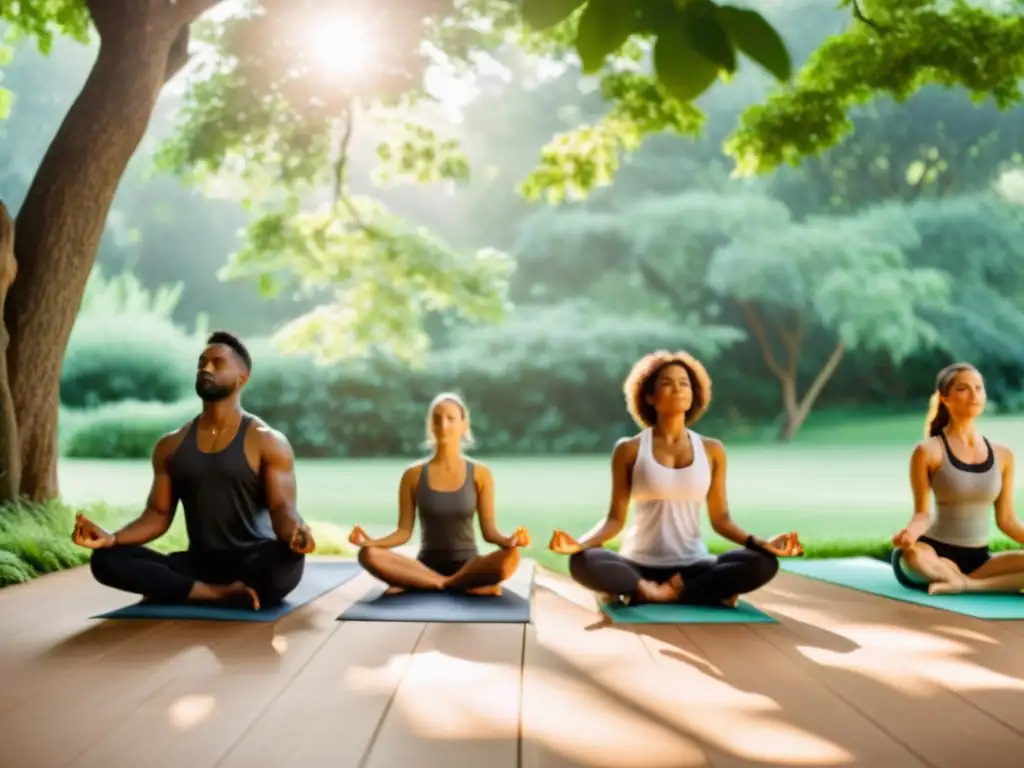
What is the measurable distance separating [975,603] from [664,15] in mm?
3450

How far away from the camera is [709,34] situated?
42.4 inches

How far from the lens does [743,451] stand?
49.4 feet

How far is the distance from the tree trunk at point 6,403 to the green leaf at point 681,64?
15.9 ft

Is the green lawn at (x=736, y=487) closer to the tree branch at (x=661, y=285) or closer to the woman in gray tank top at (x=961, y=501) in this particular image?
the woman in gray tank top at (x=961, y=501)

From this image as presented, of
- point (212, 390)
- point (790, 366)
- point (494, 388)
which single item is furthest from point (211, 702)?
point (790, 366)

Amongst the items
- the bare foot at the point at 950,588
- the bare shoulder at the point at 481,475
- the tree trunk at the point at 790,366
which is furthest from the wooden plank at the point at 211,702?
the tree trunk at the point at 790,366

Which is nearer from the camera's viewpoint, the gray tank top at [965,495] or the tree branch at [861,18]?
the tree branch at [861,18]

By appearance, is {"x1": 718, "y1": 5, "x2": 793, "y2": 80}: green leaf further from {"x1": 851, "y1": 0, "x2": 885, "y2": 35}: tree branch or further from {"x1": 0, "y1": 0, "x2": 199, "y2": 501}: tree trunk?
{"x1": 0, "y1": 0, "x2": 199, "y2": 501}: tree trunk

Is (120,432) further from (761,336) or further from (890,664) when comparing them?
(890,664)

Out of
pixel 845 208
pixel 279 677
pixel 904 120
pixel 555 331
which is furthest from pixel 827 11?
pixel 279 677

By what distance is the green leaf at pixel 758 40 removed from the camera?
1.05 meters

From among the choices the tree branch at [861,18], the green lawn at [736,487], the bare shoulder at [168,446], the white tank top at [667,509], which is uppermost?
the tree branch at [861,18]

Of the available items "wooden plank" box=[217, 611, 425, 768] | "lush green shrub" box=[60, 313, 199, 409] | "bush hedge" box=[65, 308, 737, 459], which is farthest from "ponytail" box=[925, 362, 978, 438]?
"lush green shrub" box=[60, 313, 199, 409]

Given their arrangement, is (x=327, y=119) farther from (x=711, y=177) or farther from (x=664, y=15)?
(x=711, y=177)
